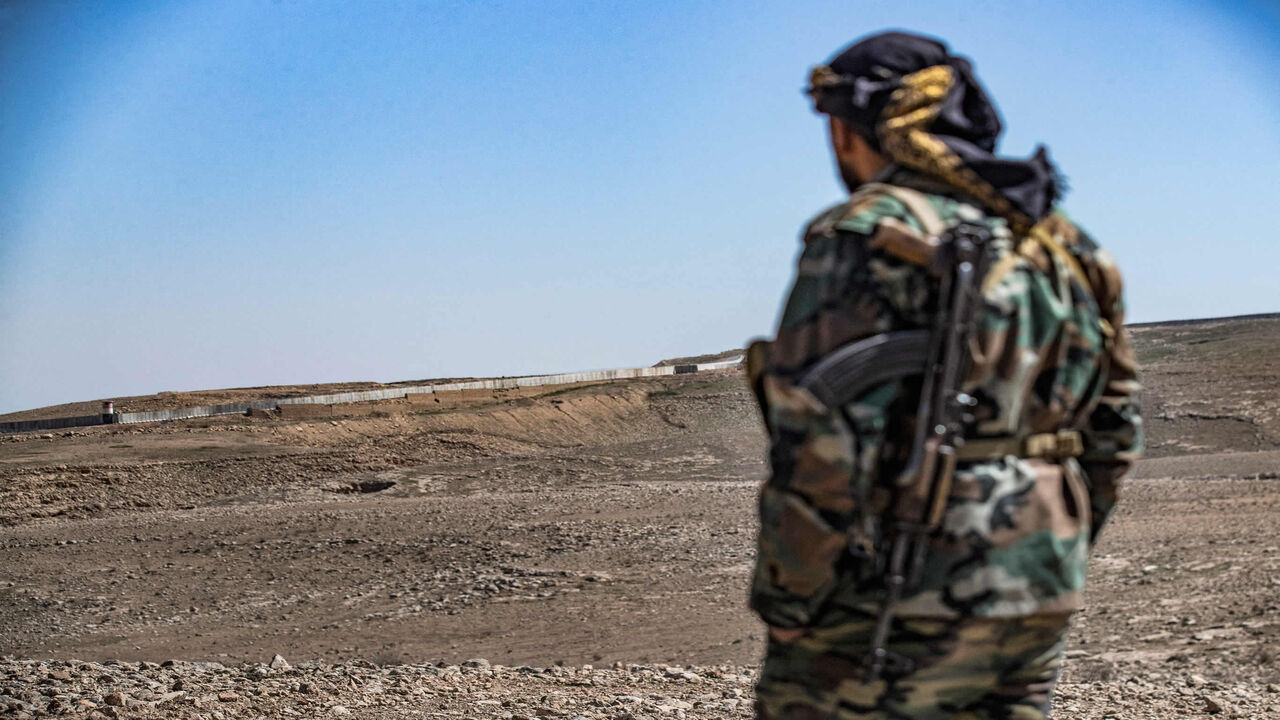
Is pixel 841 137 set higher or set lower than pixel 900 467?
higher

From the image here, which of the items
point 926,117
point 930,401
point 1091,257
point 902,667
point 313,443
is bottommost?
point 313,443

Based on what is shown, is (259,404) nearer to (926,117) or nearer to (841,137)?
(841,137)

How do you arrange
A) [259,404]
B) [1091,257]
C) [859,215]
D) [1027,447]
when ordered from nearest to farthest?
1. [859,215]
2. [1027,447]
3. [1091,257]
4. [259,404]

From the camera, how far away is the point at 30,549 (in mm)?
14711

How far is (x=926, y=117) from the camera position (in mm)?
2369

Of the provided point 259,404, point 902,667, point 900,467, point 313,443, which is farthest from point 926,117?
point 259,404

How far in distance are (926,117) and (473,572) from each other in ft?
32.8

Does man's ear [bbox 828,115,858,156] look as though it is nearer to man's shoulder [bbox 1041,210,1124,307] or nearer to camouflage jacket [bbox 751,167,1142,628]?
camouflage jacket [bbox 751,167,1142,628]

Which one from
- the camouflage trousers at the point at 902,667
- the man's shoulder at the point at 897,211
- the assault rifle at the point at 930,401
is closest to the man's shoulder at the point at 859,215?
the man's shoulder at the point at 897,211

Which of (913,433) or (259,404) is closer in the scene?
(913,433)

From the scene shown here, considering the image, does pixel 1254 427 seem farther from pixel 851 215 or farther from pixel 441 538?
pixel 851 215

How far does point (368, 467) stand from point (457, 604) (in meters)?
11.1

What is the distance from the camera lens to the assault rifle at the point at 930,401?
2209 mm

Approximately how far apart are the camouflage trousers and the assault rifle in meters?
0.04
